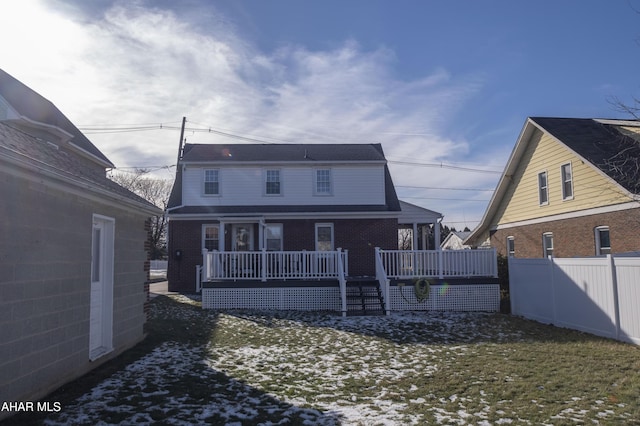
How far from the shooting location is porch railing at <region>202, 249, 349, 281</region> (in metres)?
15.3

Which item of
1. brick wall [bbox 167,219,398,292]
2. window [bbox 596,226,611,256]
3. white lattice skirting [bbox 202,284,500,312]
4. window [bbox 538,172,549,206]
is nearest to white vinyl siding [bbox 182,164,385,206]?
brick wall [bbox 167,219,398,292]

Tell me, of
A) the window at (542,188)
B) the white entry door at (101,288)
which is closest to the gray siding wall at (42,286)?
the white entry door at (101,288)

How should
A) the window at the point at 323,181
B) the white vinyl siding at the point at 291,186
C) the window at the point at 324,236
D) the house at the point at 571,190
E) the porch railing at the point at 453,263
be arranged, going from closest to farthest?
the porch railing at the point at 453,263
the house at the point at 571,190
the window at the point at 324,236
the white vinyl siding at the point at 291,186
the window at the point at 323,181

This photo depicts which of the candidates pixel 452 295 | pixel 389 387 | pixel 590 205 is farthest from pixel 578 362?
pixel 590 205

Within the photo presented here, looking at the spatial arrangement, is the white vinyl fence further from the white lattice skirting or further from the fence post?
the white lattice skirting

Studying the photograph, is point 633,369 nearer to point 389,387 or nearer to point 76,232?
point 389,387

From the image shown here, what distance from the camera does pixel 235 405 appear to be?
569cm

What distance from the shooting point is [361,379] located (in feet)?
22.9

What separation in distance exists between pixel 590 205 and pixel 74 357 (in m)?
16.2

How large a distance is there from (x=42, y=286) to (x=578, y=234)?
17.0 meters

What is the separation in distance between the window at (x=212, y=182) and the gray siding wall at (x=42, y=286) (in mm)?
12393

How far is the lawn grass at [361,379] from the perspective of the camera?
5.30m

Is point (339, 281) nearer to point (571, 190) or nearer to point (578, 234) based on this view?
point (578, 234)

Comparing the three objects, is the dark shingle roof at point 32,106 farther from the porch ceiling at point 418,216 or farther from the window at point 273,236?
the porch ceiling at point 418,216
